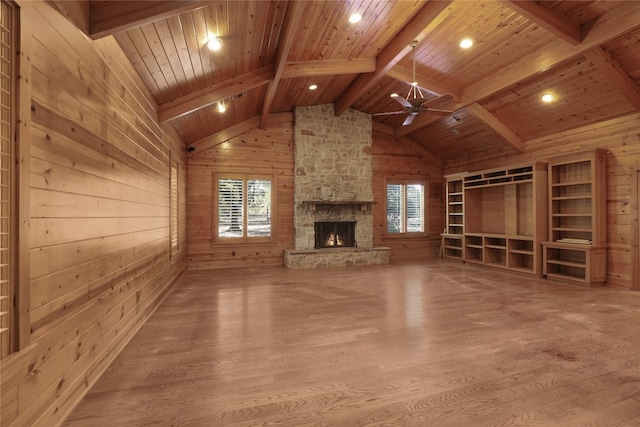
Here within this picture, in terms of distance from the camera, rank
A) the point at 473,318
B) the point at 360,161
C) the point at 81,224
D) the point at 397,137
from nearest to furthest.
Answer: the point at 81,224 < the point at 473,318 < the point at 360,161 < the point at 397,137

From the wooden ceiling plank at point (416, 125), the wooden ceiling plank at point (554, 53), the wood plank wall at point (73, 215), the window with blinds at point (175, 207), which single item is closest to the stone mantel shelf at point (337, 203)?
the wooden ceiling plank at point (416, 125)

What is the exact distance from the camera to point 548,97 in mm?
5238

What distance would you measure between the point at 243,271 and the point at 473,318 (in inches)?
179

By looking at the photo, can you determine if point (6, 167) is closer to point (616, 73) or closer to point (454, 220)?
point (616, 73)

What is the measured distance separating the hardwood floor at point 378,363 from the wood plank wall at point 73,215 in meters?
0.31

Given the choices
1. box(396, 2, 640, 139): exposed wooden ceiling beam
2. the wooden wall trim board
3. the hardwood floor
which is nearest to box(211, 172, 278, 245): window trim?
the hardwood floor

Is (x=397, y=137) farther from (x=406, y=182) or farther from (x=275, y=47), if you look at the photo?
(x=275, y=47)

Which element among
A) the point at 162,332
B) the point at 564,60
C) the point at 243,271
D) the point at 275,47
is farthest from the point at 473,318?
the point at 243,271

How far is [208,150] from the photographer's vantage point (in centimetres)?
687

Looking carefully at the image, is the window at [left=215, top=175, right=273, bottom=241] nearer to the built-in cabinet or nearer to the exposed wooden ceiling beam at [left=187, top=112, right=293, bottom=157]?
the exposed wooden ceiling beam at [left=187, top=112, right=293, bottom=157]

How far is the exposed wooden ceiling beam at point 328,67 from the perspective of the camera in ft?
15.6

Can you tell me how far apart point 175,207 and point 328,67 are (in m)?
3.53

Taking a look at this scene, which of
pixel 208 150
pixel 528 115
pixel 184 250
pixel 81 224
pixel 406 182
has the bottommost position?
pixel 184 250

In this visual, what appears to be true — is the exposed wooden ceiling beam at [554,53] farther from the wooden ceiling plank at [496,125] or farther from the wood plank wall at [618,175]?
the wood plank wall at [618,175]
